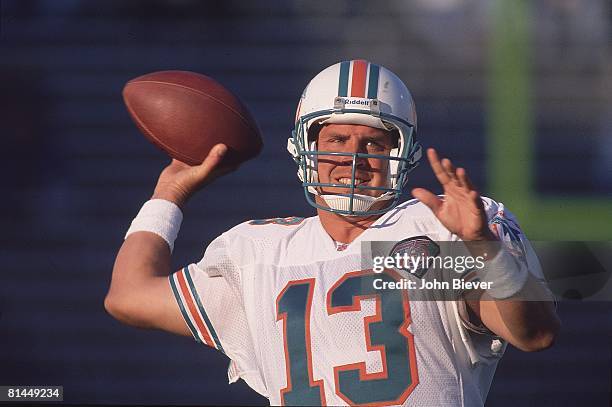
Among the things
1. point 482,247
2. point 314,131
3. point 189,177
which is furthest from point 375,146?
point 482,247

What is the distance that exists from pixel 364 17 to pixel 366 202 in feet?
5.63

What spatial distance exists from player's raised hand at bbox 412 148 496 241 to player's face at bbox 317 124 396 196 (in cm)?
50

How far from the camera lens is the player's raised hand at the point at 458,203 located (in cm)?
200

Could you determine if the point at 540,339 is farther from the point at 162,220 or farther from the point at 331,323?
the point at 162,220

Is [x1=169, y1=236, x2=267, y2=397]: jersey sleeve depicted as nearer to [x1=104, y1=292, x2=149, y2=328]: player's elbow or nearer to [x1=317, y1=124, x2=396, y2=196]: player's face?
[x1=104, y1=292, x2=149, y2=328]: player's elbow

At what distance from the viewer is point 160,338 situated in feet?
13.2

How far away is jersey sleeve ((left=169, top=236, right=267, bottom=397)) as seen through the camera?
2559 millimetres

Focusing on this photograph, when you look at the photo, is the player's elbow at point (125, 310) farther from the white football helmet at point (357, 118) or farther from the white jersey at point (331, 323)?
the white football helmet at point (357, 118)

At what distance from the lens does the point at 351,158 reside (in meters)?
2.54

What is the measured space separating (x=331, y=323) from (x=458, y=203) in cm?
51

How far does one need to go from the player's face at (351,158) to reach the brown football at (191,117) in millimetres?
233

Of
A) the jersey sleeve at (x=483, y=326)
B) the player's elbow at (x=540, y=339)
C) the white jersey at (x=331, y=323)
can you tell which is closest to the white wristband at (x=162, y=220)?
the white jersey at (x=331, y=323)

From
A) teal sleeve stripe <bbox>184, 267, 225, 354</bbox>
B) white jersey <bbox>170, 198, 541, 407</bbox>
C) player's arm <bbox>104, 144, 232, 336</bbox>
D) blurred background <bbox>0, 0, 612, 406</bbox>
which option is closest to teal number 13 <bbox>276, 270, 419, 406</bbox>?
white jersey <bbox>170, 198, 541, 407</bbox>

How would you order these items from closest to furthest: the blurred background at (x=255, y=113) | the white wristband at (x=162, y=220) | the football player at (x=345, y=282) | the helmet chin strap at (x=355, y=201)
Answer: the football player at (x=345, y=282)
the helmet chin strap at (x=355, y=201)
the white wristband at (x=162, y=220)
the blurred background at (x=255, y=113)
